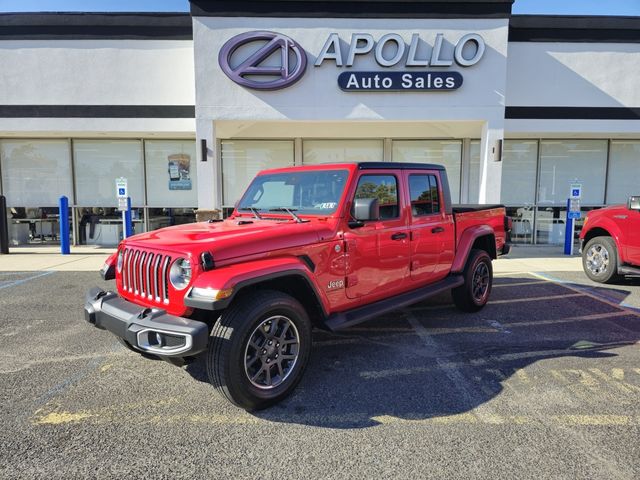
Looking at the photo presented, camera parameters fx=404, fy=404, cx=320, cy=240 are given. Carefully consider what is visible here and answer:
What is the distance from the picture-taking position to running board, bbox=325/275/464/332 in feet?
11.7

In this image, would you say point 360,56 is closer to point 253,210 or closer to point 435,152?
point 435,152

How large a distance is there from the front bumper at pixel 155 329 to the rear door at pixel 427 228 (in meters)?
2.57

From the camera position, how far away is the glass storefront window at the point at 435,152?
12812 mm

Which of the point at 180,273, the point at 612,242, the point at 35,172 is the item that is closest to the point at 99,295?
the point at 180,273

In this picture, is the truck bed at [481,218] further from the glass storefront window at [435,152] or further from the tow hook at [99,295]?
the glass storefront window at [435,152]

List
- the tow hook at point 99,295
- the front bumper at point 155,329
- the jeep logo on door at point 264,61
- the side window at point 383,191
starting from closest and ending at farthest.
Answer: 1. the front bumper at point 155,329
2. the tow hook at point 99,295
3. the side window at point 383,191
4. the jeep logo on door at point 264,61

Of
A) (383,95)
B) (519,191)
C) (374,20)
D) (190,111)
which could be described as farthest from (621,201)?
(190,111)

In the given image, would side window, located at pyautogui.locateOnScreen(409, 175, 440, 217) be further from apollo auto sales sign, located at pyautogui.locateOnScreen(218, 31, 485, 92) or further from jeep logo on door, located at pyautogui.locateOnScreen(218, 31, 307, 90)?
jeep logo on door, located at pyautogui.locateOnScreen(218, 31, 307, 90)

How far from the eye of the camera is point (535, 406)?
3117 millimetres

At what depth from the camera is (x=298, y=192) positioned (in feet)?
13.8

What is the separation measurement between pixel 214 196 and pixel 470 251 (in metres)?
6.73

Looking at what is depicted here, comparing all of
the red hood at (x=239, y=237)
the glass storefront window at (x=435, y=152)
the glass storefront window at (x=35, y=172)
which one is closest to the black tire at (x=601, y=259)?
the glass storefront window at (x=435, y=152)

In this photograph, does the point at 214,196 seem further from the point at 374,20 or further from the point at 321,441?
the point at 321,441

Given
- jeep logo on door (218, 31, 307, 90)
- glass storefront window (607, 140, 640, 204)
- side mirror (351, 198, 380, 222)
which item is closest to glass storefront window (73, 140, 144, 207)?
jeep logo on door (218, 31, 307, 90)
